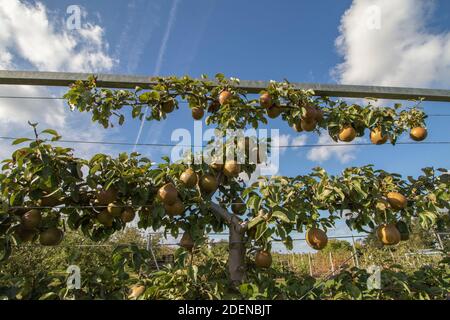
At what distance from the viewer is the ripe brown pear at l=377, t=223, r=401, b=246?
2100 millimetres

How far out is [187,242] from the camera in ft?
6.66

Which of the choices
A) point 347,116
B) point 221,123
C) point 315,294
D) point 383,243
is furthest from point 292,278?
point 347,116

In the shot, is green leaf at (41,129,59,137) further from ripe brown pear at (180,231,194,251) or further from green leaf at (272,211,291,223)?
green leaf at (272,211,291,223)

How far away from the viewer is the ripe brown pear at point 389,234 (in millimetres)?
2100

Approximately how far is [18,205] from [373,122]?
2.58m

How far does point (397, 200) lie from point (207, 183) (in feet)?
4.24

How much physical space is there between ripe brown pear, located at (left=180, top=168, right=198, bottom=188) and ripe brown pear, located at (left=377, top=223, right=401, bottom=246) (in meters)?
1.29

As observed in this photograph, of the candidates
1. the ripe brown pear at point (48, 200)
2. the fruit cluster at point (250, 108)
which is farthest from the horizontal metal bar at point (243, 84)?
the ripe brown pear at point (48, 200)

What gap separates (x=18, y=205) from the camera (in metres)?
1.90

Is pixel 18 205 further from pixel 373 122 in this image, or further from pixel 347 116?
pixel 373 122

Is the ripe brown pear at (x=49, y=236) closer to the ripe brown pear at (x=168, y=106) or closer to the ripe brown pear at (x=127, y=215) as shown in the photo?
the ripe brown pear at (x=127, y=215)

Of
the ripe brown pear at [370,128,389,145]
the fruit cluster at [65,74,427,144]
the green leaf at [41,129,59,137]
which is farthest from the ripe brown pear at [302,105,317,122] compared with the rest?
the green leaf at [41,129,59,137]

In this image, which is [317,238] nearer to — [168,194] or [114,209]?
[168,194]

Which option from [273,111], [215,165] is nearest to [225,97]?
[273,111]
